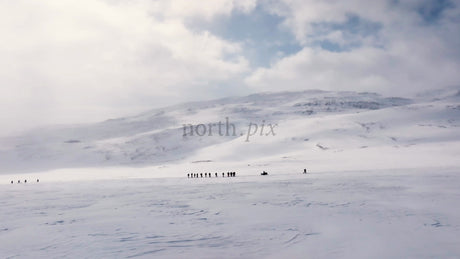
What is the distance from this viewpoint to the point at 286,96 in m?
169

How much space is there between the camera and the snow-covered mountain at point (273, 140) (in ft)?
173

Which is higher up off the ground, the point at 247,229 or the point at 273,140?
the point at 273,140

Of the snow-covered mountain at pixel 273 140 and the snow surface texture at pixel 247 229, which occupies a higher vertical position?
the snow-covered mountain at pixel 273 140

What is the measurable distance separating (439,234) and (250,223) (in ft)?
16.5

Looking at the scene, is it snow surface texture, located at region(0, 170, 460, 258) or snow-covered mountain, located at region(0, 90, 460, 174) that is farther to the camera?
snow-covered mountain, located at region(0, 90, 460, 174)

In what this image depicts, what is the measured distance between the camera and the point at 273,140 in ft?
242

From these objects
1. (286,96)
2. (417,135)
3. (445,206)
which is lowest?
(445,206)

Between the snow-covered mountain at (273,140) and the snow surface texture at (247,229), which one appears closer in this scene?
the snow surface texture at (247,229)

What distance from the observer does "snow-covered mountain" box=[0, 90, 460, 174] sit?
2074 inches

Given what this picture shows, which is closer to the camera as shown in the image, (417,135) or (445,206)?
(445,206)

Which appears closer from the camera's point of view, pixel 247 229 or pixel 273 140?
pixel 247 229

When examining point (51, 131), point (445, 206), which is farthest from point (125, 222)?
point (51, 131)

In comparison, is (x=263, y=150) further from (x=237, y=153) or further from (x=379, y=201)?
(x=379, y=201)

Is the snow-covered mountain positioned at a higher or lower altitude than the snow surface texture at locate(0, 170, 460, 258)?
higher
